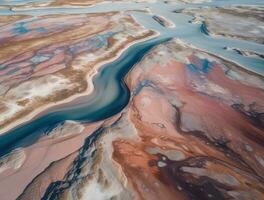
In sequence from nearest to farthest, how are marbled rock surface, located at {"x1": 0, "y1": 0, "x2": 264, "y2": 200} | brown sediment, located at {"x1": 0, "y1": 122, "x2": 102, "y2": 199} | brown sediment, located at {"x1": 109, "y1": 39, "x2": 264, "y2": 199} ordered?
brown sediment, located at {"x1": 109, "y1": 39, "x2": 264, "y2": 199} < marbled rock surface, located at {"x1": 0, "y1": 0, "x2": 264, "y2": 200} < brown sediment, located at {"x1": 0, "y1": 122, "x2": 102, "y2": 199}

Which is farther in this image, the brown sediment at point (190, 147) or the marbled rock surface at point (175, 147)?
the brown sediment at point (190, 147)

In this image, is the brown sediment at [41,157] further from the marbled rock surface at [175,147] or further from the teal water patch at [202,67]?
the teal water patch at [202,67]

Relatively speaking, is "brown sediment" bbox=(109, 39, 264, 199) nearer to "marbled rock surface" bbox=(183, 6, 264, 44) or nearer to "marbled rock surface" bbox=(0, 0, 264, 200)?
"marbled rock surface" bbox=(0, 0, 264, 200)

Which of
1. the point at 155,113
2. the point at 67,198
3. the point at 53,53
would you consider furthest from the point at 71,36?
the point at 67,198

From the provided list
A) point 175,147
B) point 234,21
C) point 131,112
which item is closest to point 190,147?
point 175,147

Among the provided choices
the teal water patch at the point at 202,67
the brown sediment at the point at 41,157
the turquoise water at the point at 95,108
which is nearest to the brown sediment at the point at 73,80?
the turquoise water at the point at 95,108

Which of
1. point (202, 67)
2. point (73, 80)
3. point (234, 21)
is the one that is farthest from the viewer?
point (234, 21)

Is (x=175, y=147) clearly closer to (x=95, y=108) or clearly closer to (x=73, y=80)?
(x=95, y=108)

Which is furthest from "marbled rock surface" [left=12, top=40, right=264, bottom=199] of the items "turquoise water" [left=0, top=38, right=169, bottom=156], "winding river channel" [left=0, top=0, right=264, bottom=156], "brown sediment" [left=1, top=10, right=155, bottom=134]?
"brown sediment" [left=1, top=10, right=155, bottom=134]
